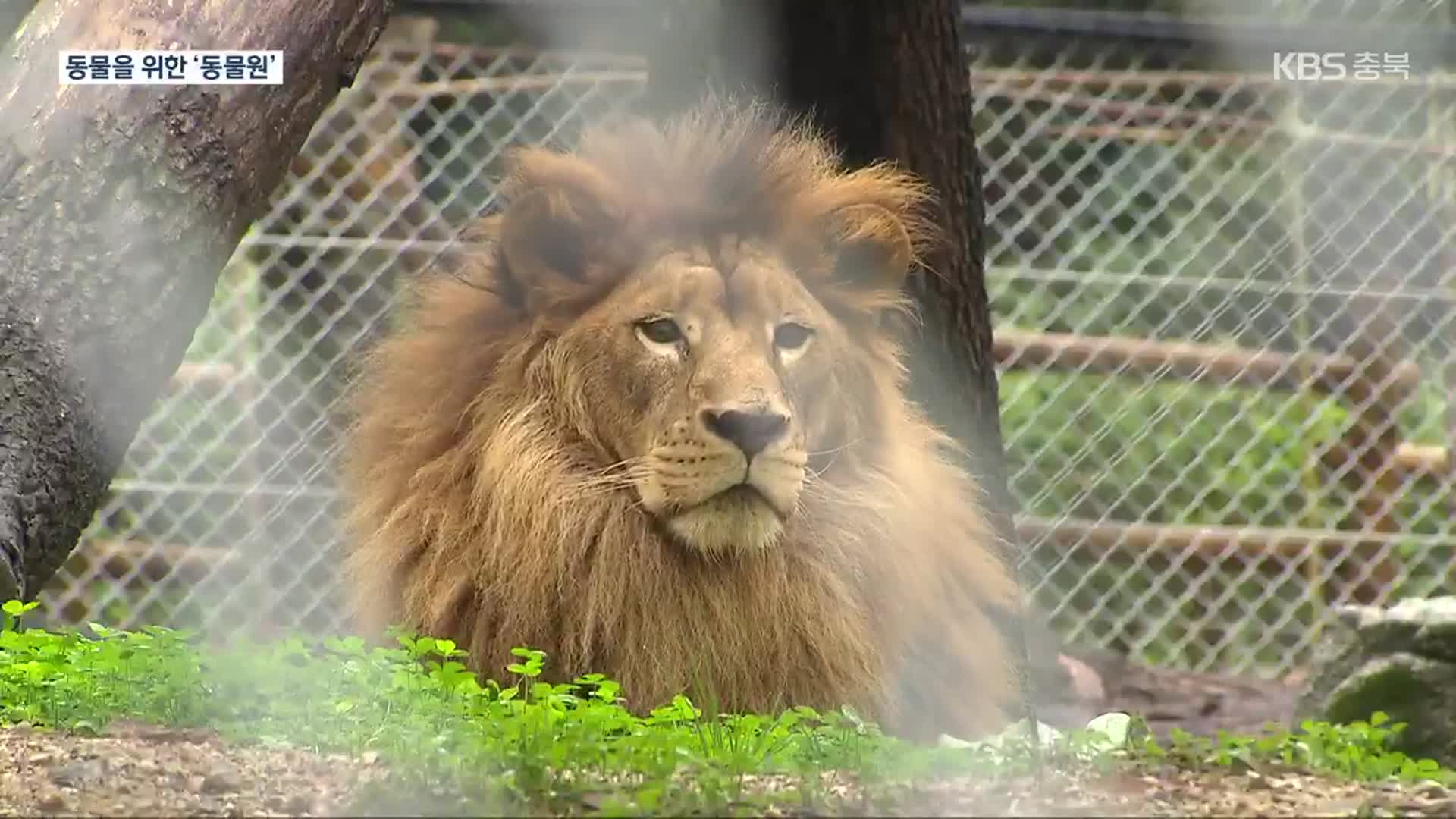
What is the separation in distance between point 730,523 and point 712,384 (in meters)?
0.19

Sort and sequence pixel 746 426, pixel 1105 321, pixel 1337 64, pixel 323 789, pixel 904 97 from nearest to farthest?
pixel 323 789 < pixel 746 426 < pixel 904 97 < pixel 1337 64 < pixel 1105 321

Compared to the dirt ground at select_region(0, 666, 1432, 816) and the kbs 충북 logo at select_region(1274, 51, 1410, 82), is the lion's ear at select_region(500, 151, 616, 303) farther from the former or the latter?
the kbs 충북 logo at select_region(1274, 51, 1410, 82)

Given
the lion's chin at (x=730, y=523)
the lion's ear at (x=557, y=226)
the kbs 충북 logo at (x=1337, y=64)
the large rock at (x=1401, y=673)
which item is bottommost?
the large rock at (x=1401, y=673)

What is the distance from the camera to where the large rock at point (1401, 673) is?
3.33 meters

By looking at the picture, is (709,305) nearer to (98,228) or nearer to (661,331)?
(661,331)

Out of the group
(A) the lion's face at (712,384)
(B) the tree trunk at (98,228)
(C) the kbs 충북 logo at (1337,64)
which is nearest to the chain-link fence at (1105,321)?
(C) the kbs 충북 logo at (1337,64)

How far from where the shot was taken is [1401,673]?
345 centimetres

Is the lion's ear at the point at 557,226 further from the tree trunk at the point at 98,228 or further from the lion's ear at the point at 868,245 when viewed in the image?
the tree trunk at the point at 98,228

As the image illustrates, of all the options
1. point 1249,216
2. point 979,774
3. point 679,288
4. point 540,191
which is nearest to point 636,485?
point 679,288

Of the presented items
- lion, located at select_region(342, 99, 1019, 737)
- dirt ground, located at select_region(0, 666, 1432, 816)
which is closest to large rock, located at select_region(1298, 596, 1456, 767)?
lion, located at select_region(342, 99, 1019, 737)

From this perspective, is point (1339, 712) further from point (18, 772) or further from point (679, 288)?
point (18, 772)

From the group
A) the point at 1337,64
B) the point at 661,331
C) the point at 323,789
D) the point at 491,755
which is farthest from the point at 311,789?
the point at 1337,64

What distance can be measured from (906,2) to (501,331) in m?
0.87

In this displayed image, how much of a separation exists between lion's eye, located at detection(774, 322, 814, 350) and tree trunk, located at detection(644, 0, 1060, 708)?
0.55 m
